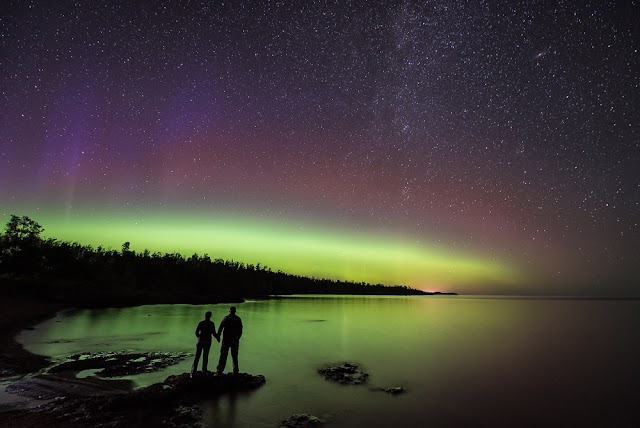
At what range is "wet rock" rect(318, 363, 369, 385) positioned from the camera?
21719 mm

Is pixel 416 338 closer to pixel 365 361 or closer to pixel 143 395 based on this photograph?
pixel 365 361

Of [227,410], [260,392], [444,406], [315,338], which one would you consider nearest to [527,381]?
[444,406]

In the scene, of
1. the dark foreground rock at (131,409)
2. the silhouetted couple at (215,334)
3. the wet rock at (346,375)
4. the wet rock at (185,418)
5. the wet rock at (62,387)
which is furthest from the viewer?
the wet rock at (346,375)

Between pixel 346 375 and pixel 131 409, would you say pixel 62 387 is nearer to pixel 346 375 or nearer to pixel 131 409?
pixel 131 409

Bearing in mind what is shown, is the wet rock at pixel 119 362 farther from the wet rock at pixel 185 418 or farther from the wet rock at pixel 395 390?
the wet rock at pixel 395 390

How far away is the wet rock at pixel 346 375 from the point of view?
2172 cm

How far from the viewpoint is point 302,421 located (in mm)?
14078

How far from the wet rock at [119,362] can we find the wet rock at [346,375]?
31.0ft

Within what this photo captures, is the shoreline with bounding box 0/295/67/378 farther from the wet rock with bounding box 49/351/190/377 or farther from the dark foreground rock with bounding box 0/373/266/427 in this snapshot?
the dark foreground rock with bounding box 0/373/266/427

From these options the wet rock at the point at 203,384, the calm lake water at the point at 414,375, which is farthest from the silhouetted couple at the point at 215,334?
the calm lake water at the point at 414,375

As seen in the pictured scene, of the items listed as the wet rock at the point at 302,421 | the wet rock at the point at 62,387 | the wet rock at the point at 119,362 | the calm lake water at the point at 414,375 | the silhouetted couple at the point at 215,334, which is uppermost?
the silhouetted couple at the point at 215,334

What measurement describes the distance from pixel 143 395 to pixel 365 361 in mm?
20120

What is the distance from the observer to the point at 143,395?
532 inches

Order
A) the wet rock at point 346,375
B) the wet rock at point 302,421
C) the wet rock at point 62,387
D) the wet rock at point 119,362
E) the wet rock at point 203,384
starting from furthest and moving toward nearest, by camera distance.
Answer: the wet rock at point 346,375 → the wet rock at point 119,362 → the wet rock at point 203,384 → the wet rock at point 62,387 → the wet rock at point 302,421
